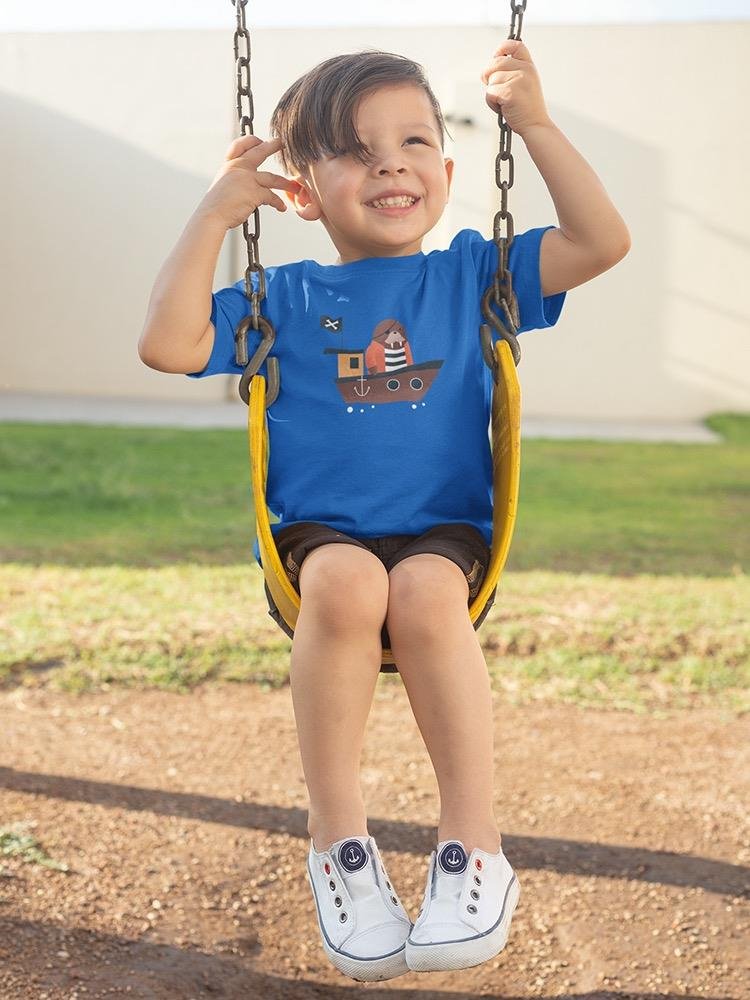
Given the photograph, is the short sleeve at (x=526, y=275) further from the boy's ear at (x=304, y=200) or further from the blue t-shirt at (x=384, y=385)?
the boy's ear at (x=304, y=200)

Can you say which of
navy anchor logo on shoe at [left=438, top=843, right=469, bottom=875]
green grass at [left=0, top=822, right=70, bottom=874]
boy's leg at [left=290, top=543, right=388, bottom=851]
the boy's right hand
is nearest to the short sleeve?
the boy's right hand

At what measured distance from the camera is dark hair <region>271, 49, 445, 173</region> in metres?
2.19

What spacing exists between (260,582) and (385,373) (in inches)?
144

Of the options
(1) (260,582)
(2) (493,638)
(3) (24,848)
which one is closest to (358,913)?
(3) (24,848)

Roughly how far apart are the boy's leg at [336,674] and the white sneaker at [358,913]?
0.03 meters

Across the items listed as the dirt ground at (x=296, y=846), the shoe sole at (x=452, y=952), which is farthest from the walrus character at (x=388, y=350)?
the dirt ground at (x=296, y=846)

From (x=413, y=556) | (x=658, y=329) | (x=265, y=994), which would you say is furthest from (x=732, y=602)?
(x=658, y=329)

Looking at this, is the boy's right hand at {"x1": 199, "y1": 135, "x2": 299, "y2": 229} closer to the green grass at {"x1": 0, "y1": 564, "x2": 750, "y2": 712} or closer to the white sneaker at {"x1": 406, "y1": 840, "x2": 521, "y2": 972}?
the white sneaker at {"x1": 406, "y1": 840, "x2": 521, "y2": 972}

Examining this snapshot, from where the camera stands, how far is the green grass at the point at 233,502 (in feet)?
20.9

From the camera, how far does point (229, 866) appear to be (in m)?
3.22

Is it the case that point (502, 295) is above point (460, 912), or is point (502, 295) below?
above

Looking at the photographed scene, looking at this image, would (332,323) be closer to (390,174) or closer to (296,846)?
(390,174)

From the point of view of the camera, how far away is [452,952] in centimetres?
186

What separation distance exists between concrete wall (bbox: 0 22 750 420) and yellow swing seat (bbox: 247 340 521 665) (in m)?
11.6
